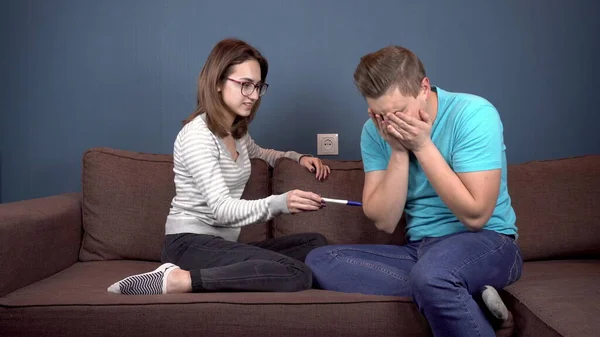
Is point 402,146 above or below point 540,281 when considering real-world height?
above

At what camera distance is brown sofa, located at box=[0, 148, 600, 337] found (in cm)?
147

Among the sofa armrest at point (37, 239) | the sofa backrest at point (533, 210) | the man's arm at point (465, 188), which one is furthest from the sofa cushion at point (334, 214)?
the sofa armrest at point (37, 239)

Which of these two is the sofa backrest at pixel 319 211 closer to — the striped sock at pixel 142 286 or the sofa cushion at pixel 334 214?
the sofa cushion at pixel 334 214

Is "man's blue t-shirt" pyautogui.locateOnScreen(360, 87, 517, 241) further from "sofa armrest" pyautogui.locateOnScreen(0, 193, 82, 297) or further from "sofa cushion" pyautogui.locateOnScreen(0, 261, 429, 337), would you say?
"sofa armrest" pyautogui.locateOnScreen(0, 193, 82, 297)

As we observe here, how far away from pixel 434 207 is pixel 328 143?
86 centimetres

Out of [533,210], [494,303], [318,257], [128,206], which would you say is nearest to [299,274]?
[318,257]

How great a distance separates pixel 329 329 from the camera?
147 cm

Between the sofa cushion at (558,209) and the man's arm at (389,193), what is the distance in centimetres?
57

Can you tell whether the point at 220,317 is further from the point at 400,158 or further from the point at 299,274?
the point at 400,158

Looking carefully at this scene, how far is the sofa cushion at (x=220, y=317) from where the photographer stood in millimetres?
1468

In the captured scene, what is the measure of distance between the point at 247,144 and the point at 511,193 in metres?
0.89

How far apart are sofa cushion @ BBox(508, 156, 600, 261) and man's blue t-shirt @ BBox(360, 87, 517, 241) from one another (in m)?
0.41

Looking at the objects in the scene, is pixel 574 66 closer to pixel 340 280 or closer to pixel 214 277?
pixel 340 280

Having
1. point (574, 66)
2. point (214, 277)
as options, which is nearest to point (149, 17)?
point (214, 277)
